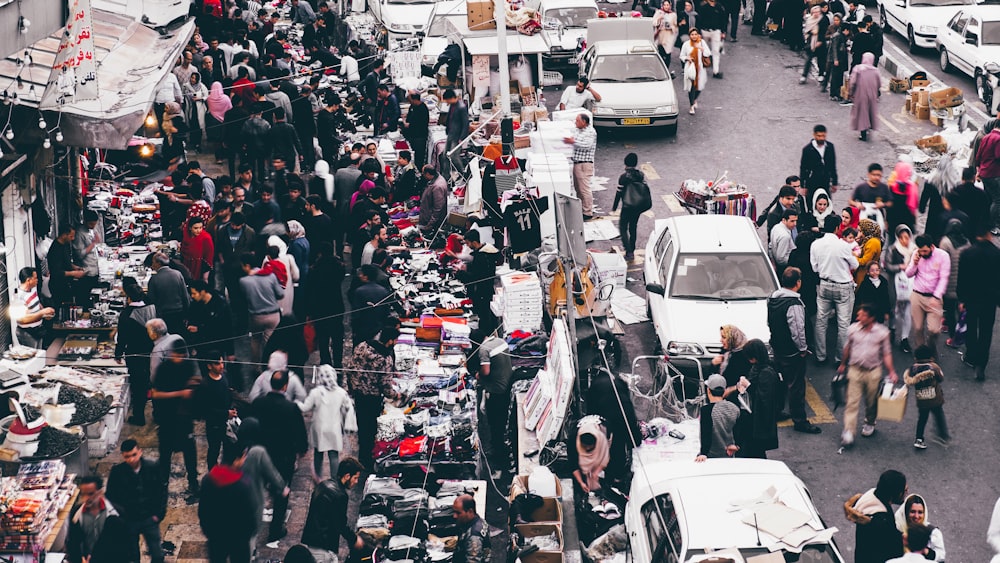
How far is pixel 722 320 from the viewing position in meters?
14.3

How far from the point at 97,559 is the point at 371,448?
332cm

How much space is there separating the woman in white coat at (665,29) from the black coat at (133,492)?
18864 millimetres

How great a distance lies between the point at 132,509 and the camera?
10.7m

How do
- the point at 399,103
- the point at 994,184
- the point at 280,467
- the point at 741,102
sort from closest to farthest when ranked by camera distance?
the point at 280,467 < the point at 994,184 < the point at 399,103 < the point at 741,102

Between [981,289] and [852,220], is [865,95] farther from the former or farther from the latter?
[981,289]

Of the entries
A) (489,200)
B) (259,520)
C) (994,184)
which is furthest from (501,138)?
(259,520)

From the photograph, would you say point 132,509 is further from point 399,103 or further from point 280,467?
point 399,103

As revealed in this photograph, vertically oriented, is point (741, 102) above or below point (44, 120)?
below

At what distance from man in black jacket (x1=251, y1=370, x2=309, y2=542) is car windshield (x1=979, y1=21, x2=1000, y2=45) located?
1841 cm

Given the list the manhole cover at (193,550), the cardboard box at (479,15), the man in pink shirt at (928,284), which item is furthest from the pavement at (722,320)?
the cardboard box at (479,15)

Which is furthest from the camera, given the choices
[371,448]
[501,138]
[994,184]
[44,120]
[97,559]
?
[501,138]

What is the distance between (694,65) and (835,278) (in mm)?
10620

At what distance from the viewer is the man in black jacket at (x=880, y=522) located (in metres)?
10.2

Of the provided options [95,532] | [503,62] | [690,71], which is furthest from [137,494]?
[690,71]
